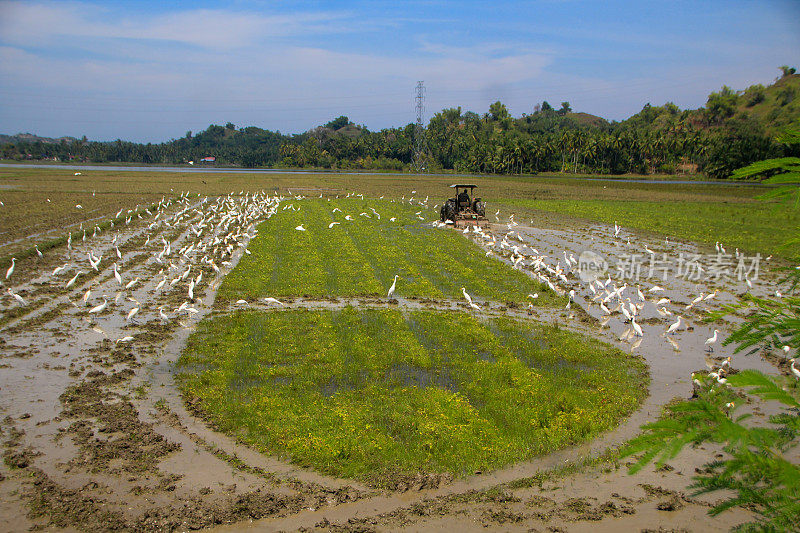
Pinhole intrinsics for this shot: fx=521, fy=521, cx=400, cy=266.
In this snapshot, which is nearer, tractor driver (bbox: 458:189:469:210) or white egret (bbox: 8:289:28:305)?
white egret (bbox: 8:289:28:305)

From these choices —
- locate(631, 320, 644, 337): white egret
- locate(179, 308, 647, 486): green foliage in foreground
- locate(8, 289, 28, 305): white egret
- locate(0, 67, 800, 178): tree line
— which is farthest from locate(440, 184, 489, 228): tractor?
locate(0, 67, 800, 178): tree line

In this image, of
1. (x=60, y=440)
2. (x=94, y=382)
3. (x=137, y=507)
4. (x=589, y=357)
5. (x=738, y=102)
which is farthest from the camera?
(x=738, y=102)

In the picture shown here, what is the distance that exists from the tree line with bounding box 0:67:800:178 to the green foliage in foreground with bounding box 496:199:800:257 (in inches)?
837

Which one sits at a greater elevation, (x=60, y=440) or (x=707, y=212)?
(x=707, y=212)

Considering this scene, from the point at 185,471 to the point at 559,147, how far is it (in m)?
91.4

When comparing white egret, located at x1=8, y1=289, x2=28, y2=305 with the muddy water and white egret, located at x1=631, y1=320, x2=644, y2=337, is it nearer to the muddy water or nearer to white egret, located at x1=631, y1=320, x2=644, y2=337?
the muddy water

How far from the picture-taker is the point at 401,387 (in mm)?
8656

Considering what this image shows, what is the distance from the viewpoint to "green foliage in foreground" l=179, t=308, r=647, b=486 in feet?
22.4

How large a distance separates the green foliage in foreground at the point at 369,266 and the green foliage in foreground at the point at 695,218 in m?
10.4

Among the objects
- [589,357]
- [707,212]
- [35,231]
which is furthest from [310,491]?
[707,212]

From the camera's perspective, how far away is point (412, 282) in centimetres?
1567

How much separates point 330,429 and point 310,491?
1271 mm

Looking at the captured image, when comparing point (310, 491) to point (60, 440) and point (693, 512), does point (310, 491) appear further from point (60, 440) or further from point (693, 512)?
point (693, 512)

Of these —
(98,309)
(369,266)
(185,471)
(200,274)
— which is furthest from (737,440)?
(369,266)
